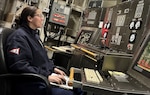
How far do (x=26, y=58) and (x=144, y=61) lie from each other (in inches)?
42.1

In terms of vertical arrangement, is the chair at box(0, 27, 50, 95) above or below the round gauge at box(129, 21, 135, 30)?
below

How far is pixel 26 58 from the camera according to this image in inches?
77.0

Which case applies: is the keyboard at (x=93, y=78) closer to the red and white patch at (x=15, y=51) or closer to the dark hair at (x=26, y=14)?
the red and white patch at (x=15, y=51)

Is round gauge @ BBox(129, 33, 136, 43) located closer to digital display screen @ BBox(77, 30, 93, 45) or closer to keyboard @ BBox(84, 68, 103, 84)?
keyboard @ BBox(84, 68, 103, 84)

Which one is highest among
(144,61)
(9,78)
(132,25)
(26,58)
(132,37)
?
(132,25)

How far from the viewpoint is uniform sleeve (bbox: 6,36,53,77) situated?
6.07ft

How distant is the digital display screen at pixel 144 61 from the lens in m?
1.75

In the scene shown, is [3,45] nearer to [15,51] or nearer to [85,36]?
[15,51]

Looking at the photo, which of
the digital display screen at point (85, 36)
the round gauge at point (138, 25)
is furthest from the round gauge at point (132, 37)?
the digital display screen at point (85, 36)

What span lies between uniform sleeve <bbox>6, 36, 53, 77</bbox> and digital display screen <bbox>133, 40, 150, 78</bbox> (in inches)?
37.0

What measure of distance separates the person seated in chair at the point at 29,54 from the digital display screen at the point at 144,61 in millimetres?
682

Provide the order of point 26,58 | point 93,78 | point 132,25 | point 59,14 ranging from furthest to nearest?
point 59,14, point 132,25, point 26,58, point 93,78

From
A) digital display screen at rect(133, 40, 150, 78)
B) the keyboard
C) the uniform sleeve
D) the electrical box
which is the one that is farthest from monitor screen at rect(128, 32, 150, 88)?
the electrical box

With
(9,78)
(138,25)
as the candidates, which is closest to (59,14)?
(138,25)
